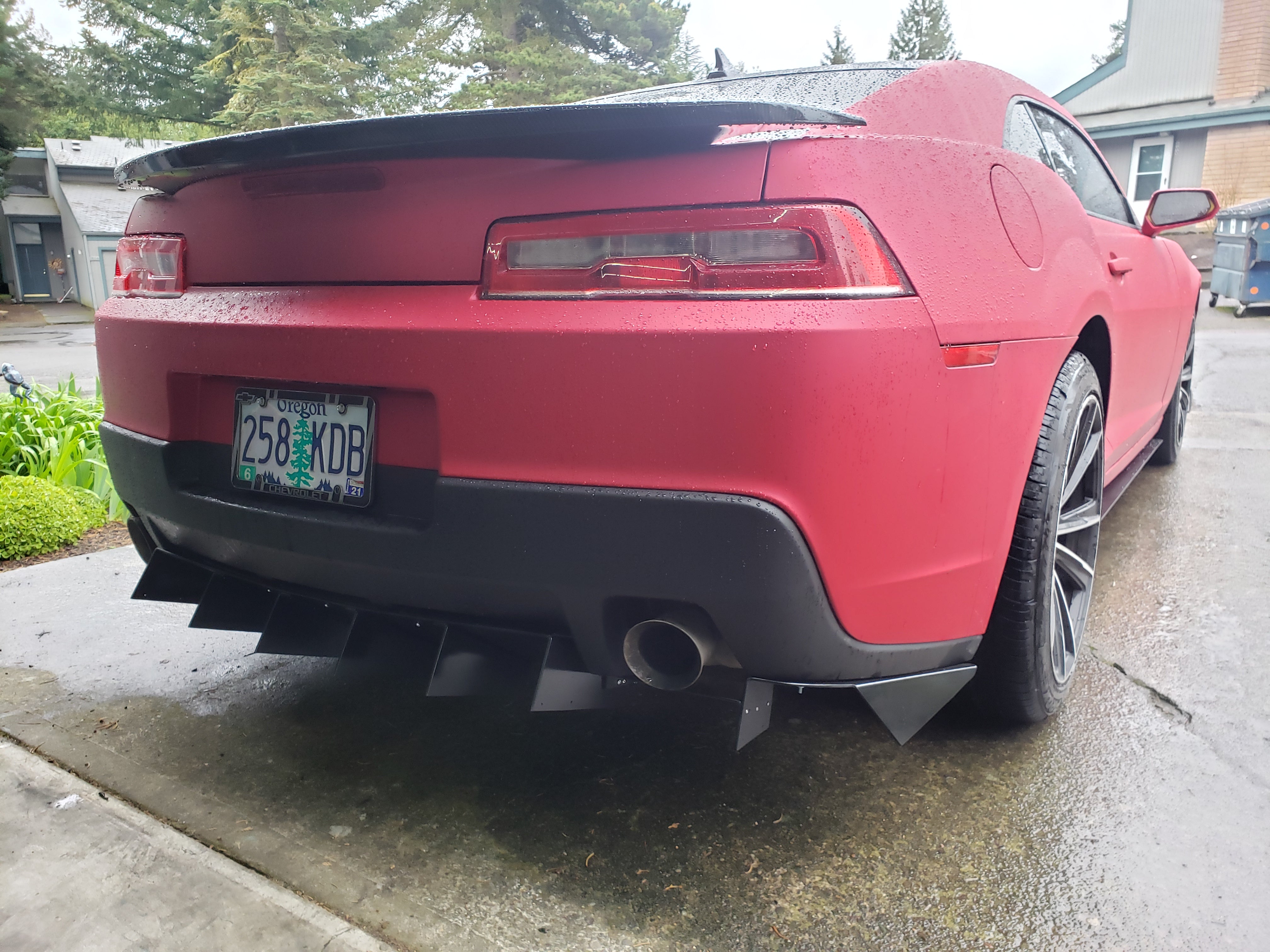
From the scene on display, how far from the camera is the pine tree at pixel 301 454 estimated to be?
170 centimetres

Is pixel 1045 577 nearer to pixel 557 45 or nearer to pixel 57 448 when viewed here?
pixel 57 448

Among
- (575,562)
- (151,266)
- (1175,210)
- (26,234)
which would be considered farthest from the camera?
(26,234)

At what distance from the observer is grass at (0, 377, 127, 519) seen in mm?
4148

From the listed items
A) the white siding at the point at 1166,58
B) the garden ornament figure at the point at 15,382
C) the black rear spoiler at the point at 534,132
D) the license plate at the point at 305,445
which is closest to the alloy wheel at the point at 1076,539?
the black rear spoiler at the point at 534,132

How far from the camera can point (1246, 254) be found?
42.8 ft

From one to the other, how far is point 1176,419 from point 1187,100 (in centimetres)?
2128

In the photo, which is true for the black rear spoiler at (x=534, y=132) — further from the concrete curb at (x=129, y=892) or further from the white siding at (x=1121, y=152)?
the white siding at (x=1121, y=152)

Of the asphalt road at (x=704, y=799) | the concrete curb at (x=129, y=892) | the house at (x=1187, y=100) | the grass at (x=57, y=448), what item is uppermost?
the house at (x=1187, y=100)

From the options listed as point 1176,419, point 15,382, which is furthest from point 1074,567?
point 15,382

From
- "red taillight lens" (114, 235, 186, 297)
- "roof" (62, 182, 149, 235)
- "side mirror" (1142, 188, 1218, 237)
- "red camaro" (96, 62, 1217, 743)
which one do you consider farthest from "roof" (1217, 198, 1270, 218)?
"roof" (62, 182, 149, 235)

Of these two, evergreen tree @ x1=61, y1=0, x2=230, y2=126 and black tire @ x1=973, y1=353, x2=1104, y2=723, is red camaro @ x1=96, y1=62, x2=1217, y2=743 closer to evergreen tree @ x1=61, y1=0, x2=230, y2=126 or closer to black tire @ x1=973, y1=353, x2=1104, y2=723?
black tire @ x1=973, y1=353, x2=1104, y2=723

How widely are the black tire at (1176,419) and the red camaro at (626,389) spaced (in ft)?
8.97

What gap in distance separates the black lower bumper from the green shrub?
2186 mm

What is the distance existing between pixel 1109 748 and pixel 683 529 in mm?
1246
